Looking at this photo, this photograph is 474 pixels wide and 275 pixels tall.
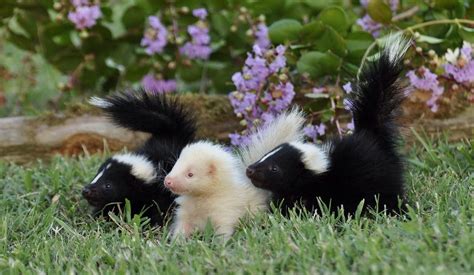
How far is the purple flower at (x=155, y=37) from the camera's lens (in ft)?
22.1

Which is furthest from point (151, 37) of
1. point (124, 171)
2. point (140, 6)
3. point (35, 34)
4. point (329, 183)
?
point (329, 183)

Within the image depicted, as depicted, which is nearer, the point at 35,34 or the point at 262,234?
the point at 262,234

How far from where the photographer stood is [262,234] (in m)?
3.94

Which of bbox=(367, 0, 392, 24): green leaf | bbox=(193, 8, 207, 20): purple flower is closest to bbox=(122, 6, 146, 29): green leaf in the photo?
bbox=(193, 8, 207, 20): purple flower

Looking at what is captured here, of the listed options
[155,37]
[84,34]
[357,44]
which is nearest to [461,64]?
[357,44]

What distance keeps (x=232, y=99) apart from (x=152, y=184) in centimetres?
110

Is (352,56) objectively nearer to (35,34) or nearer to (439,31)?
(439,31)

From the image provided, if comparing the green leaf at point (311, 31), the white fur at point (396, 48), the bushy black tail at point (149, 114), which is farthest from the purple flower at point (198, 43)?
the white fur at point (396, 48)

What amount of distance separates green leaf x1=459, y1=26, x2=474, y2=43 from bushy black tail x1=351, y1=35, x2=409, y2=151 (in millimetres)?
933

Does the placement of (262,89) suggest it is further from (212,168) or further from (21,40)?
(21,40)

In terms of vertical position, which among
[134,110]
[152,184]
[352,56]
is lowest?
[152,184]

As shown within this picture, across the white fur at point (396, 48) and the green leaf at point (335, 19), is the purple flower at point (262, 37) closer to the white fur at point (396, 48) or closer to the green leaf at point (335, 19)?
the green leaf at point (335, 19)

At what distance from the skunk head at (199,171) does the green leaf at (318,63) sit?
4.69ft

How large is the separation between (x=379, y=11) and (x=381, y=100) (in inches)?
50.9
